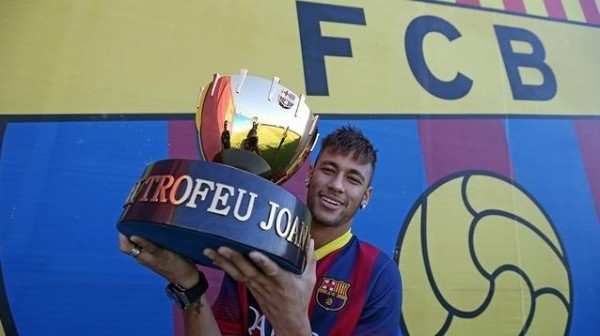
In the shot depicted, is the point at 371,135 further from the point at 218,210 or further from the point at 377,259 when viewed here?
the point at 218,210

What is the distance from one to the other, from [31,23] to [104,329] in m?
0.82

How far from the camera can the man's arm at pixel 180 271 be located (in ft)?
1.91

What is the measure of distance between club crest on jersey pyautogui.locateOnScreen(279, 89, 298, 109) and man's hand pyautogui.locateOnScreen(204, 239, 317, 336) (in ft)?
0.73

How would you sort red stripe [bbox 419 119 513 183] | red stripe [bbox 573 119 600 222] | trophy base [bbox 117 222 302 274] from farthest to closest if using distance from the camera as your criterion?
red stripe [bbox 573 119 600 222] < red stripe [bbox 419 119 513 183] < trophy base [bbox 117 222 302 274]

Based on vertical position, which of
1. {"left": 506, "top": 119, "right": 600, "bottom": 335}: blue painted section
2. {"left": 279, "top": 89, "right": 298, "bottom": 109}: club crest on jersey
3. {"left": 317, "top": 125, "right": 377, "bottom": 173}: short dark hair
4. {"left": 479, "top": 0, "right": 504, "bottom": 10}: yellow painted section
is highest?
{"left": 479, "top": 0, "right": 504, "bottom": 10}: yellow painted section

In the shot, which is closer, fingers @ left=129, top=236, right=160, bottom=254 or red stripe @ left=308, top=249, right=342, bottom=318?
fingers @ left=129, top=236, right=160, bottom=254

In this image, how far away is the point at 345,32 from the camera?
5.59ft

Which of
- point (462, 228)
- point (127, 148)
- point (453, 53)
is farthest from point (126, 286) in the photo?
point (453, 53)

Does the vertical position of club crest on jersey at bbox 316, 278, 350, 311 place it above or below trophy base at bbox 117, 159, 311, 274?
below

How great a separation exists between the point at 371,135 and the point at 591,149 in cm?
102

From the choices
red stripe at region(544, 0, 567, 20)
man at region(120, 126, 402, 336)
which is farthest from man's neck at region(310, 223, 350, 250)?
red stripe at region(544, 0, 567, 20)

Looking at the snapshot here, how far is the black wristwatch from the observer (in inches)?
25.5

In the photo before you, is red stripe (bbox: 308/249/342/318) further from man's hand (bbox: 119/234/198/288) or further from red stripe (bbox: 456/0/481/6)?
red stripe (bbox: 456/0/481/6)

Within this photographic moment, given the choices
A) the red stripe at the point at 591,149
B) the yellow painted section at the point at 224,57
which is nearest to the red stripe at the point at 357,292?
the yellow painted section at the point at 224,57
